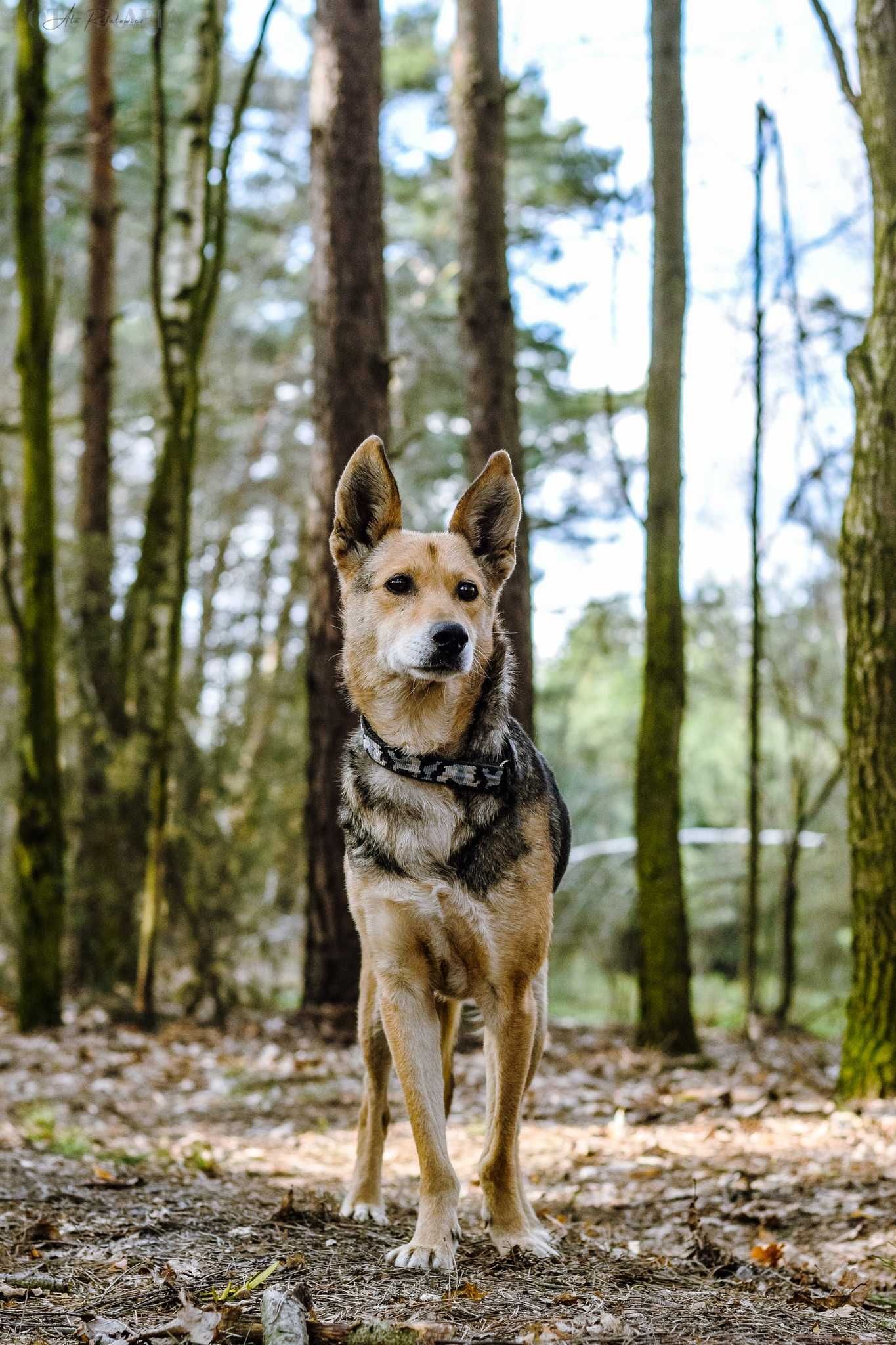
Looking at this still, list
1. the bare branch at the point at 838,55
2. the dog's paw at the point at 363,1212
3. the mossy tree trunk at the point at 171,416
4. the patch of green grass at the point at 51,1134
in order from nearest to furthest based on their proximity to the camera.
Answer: the dog's paw at the point at 363,1212 < the patch of green grass at the point at 51,1134 < the bare branch at the point at 838,55 < the mossy tree trunk at the point at 171,416

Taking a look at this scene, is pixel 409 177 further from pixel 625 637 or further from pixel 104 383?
pixel 625 637

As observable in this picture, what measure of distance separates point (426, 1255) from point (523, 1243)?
17.3 inches

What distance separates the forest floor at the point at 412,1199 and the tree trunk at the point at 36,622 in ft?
2.22

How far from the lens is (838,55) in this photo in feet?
25.0

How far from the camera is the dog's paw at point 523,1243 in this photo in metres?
4.12

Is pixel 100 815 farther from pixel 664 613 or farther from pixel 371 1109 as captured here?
pixel 371 1109

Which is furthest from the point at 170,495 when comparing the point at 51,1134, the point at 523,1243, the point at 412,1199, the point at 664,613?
the point at 523,1243

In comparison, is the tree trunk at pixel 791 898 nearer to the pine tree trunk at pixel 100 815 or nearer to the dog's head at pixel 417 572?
the pine tree trunk at pixel 100 815

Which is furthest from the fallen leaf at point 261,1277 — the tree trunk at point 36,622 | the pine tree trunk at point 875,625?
the tree trunk at point 36,622

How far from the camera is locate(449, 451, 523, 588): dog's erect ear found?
474 cm

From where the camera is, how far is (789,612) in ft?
52.6

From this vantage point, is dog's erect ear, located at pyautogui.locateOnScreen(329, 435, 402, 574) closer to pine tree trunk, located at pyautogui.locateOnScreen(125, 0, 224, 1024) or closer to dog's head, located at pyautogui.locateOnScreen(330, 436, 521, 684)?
→ dog's head, located at pyautogui.locateOnScreen(330, 436, 521, 684)

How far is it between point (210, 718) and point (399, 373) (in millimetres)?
6953

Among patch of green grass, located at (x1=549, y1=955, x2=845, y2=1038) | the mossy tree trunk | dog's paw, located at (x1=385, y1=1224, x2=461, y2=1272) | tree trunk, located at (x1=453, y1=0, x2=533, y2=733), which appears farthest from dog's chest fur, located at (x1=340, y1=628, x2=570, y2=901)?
patch of green grass, located at (x1=549, y1=955, x2=845, y2=1038)
